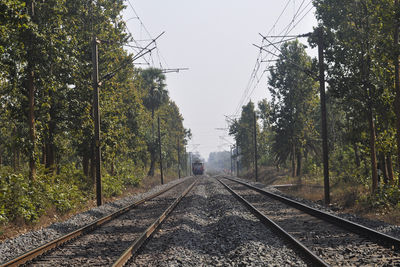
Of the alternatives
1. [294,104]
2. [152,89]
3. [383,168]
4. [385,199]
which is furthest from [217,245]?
[152,89]

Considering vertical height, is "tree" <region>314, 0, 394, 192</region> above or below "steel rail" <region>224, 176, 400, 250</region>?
above

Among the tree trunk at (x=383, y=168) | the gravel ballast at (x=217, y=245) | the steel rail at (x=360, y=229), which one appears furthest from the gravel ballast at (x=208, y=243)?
the tree trunk at (x=383, y=168)

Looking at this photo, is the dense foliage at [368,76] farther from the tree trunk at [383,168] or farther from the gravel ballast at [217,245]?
the gravel ballast at [217,245]

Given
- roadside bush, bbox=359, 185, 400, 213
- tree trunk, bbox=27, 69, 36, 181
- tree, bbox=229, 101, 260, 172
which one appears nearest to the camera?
roadside bush, bbox=359, 185, 400, 213

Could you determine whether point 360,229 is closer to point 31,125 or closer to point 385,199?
point 385,199

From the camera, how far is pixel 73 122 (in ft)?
68.4

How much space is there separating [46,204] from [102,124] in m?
8.57

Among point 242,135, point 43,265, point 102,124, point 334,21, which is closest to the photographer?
point 43,265

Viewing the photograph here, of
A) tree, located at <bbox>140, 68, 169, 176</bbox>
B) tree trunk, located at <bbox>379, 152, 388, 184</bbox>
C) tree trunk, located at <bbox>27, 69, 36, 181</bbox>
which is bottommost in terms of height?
tree trunk, located at <bbox>379, 152, 388, 184</bbox>

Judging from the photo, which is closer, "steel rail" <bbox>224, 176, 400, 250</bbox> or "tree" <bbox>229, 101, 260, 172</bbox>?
"steel rail" <bbox>224, 176, 400, 250</bbox>

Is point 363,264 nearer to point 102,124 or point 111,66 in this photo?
point 102,124

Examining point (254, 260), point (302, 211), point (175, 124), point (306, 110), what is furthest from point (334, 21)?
point (175, 124)

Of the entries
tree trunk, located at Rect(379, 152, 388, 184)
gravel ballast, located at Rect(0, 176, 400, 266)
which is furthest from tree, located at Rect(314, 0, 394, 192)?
gravel ballast, located at Rect(0, 176, 400, 266)

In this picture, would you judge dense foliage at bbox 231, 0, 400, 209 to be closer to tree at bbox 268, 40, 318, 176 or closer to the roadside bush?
the roadside bush
